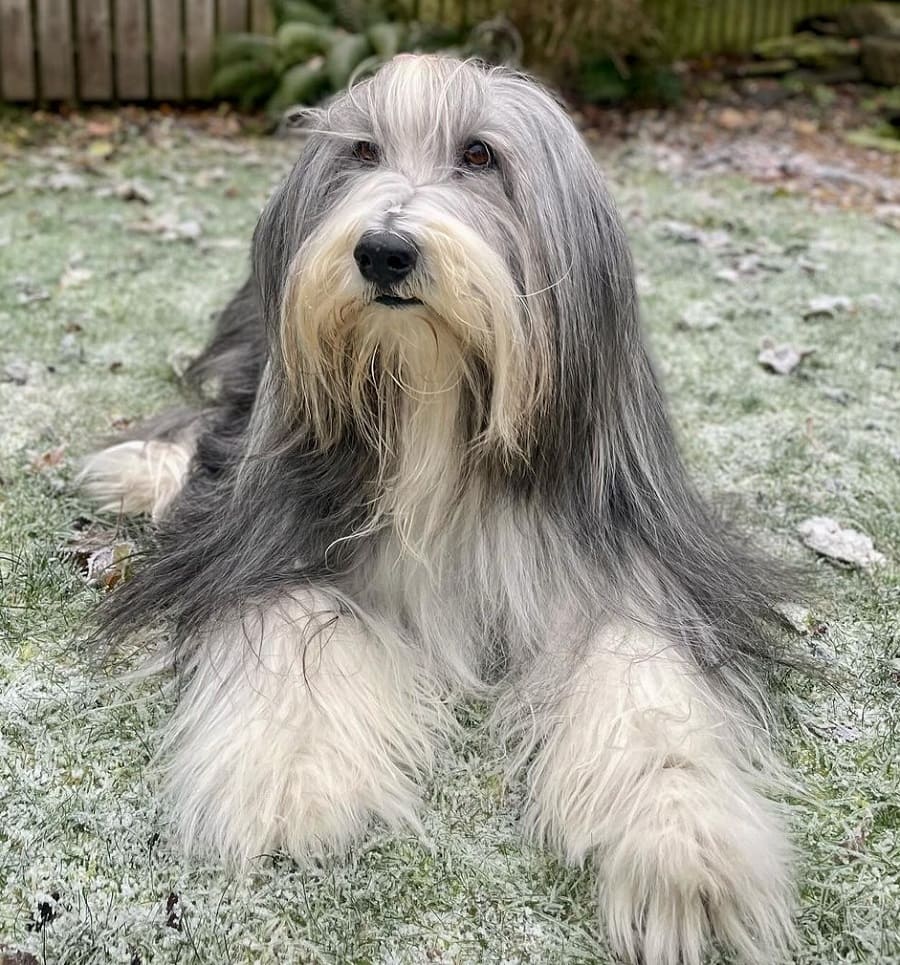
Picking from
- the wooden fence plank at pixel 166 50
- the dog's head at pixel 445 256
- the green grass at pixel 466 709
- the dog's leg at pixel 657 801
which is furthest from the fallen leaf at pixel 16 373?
the wooden fence plank at pixel 166 50

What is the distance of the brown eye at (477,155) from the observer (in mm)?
1896

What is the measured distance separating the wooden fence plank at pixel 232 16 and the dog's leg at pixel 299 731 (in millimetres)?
7634

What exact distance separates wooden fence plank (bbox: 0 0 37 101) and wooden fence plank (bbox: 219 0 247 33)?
58.5 inches

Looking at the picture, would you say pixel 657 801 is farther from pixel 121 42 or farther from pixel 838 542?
pixel 121 42

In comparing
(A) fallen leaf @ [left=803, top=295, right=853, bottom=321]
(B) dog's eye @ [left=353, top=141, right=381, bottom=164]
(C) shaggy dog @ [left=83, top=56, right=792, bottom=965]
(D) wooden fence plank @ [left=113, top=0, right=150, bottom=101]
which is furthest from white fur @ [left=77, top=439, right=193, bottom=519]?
(D) wooden fence plank @ [left=113, top=0, right=150, bottom=101]

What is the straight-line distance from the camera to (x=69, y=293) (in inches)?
175

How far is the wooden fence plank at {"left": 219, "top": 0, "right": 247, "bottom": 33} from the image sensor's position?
8.37 metres

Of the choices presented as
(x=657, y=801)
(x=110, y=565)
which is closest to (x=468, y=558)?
(x=657, y=801)

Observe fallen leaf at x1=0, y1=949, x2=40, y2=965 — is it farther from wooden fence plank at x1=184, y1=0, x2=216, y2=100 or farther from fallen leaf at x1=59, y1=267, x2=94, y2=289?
wooden fence plank at x1=184, y1=0, x2=216, y2=100

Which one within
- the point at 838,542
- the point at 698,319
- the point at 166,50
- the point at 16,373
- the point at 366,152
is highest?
the point at 366,152

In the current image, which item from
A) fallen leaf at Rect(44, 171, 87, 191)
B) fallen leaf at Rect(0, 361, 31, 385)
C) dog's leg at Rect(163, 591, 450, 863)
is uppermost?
dog's leg at Rect(163, 591, 450, 863)

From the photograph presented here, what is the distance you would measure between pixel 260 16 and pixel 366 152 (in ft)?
24.5

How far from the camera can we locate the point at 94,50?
8.02m

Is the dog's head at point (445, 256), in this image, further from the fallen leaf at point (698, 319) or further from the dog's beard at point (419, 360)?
the fallen leaf at point (698, 319)
